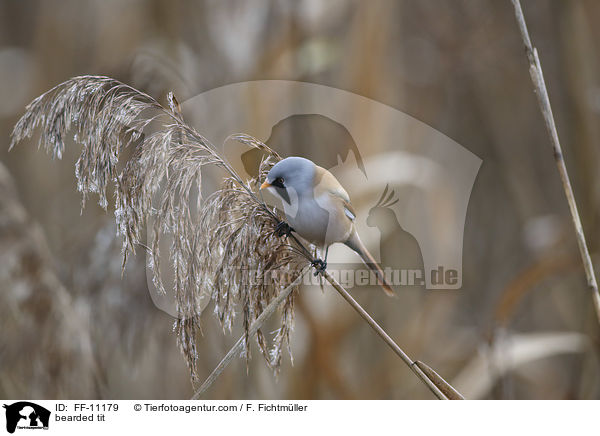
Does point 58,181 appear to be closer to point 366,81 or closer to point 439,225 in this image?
point 366,81

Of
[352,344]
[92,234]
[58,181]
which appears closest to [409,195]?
[352,344]

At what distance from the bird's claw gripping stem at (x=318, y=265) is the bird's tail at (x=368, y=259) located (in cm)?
9

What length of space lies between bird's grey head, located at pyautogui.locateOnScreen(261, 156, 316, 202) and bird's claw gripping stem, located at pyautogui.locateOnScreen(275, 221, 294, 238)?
5 cm

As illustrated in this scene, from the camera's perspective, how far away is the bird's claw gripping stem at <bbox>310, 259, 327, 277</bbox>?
0.98 m

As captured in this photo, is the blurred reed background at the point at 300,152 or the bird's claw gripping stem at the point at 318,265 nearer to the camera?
the bird's claw gripping stem at the point at 318,265

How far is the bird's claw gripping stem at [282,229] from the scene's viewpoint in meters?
0.95

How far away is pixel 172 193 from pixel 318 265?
0.29m

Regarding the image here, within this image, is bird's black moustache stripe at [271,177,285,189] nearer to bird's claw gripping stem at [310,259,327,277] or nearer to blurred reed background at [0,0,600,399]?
bird's claw gripping stem at [310,259,327,277]

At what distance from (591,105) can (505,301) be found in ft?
1.85

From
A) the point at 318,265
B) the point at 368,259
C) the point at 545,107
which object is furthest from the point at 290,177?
the point at 545,107

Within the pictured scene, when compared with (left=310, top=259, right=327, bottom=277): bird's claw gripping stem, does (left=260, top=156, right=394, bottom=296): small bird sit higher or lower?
higher
